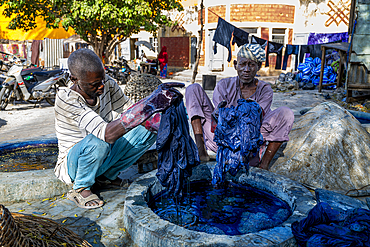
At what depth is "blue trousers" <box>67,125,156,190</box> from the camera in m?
→ 2.36

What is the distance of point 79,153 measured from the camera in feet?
7.77

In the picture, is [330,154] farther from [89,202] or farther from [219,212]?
[89,202]

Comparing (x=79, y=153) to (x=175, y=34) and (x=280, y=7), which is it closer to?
(x=280, y=7)

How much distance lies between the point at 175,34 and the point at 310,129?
19.1m

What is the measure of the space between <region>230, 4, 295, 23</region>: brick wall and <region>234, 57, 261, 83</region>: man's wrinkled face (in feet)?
51.3

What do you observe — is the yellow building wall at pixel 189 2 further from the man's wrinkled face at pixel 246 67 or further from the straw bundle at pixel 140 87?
the man's wrinkled face at pixel 246 67

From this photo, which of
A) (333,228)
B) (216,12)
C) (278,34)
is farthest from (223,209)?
(278,34)

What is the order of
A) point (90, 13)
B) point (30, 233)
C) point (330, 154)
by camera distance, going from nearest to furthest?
point (30, 233), point (330, 154), point (90, 13)

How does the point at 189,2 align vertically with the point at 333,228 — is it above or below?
above

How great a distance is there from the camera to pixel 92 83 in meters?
2.36

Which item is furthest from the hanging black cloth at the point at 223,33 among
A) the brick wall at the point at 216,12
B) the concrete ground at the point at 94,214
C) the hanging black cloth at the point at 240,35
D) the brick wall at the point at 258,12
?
the concrete ground at the point at 94,214

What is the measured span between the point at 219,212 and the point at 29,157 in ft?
8.19

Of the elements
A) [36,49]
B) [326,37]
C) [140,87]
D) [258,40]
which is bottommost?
[140,87]

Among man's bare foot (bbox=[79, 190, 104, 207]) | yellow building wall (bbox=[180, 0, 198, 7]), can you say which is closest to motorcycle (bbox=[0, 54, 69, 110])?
man's bare foot (bbox=[79, 190, 104, 207])
